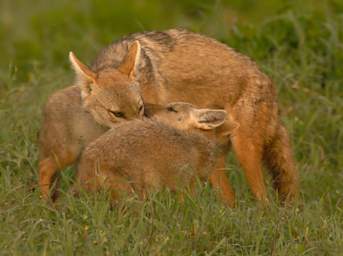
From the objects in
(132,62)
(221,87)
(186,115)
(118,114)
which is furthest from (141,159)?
(221,87)

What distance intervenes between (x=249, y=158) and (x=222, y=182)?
27cm

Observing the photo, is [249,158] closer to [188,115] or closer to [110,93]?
[188,115]

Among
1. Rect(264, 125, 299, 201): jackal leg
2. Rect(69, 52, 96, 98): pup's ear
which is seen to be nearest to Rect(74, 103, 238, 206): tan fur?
Rect(69, 52, 96, 98): pup's ear

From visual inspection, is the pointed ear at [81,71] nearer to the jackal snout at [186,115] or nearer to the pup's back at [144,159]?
the jackal snout at [186,115]

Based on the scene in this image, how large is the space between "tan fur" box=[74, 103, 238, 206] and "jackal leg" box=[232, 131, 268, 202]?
0.67 m

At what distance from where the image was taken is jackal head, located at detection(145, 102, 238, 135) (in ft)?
28.7

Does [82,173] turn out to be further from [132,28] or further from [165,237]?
[132,28]

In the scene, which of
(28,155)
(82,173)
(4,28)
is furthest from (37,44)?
(82,173)

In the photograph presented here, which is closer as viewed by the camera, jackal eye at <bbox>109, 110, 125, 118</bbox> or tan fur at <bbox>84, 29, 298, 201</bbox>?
jackal eye at <bbox>109, 110, 125, 118</bbox>

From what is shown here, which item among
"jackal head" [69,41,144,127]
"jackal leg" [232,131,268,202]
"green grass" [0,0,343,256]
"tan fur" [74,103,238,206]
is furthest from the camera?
"jackal leg" [232,131,268,202]

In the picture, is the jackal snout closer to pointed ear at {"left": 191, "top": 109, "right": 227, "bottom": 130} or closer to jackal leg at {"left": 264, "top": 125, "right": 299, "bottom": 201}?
pointed ear at {"left": 191, "top": 109, "right": 227, "bottom": 130}

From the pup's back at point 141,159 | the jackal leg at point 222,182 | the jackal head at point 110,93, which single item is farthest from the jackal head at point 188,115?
the pup's back at point 141,159

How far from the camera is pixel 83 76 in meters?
8.66

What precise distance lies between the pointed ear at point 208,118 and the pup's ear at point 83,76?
74 centimetres
